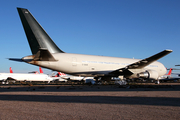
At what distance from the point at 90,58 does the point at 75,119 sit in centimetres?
1785

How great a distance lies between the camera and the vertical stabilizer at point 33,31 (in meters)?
18.0

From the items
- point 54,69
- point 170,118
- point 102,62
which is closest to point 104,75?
point 102,62

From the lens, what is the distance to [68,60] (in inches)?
773

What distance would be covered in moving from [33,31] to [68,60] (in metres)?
4.84

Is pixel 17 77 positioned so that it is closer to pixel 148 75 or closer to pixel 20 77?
pixel 20 77

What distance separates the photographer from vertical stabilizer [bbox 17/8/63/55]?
18.0 m

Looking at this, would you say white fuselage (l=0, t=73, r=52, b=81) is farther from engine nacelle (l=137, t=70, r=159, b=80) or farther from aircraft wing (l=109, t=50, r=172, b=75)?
engine nacelle (l=137, t=70, r=159, b=80)

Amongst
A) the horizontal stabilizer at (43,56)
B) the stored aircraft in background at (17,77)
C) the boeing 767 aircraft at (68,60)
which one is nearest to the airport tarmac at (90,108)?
the horizontal stabilizer at (43,56)

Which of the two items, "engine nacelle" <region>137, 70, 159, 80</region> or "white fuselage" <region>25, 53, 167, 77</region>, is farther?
"engine nacelle" <region>137, 70, 159, 80</region>

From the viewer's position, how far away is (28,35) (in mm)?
18219

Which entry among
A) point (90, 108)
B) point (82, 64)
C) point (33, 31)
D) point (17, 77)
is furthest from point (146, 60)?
point (17, 77)

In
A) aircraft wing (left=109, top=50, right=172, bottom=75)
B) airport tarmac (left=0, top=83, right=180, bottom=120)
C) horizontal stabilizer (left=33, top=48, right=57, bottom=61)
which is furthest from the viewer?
aircraft wing (left=109, top=50, right=172, bottom=75)

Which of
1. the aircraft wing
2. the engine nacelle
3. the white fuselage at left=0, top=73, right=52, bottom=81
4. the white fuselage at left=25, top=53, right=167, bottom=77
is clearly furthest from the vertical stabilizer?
the white fuselage at left=0, top=73, right=52, bottom=81

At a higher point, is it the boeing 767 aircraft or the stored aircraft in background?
the boeing 767 aircraft
